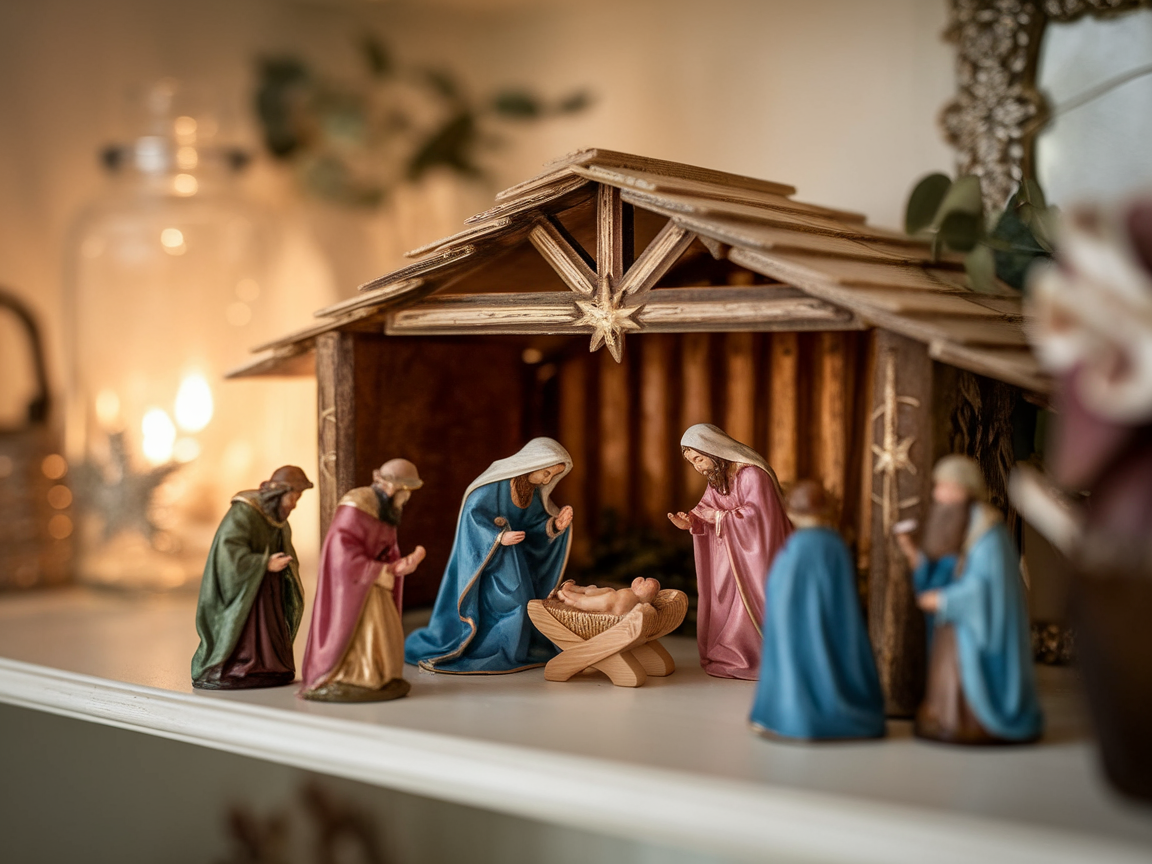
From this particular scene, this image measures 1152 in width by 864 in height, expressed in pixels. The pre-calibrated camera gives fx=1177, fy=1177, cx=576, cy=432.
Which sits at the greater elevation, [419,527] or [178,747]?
[419,527]

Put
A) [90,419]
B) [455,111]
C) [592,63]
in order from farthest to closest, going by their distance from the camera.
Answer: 1. [455,111]
2. [592,63]
3. [90,419]

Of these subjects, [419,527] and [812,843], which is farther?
[419,527]

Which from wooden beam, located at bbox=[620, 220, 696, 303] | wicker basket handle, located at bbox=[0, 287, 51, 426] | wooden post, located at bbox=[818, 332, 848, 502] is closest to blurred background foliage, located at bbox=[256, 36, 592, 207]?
wicker basket handle, located at bbox=[0, 287, 51, 426]

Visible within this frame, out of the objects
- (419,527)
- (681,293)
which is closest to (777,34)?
(681,293)

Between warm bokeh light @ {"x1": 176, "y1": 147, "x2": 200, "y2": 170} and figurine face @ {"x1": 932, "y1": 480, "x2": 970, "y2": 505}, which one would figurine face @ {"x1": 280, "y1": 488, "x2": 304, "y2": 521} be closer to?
figurine face @ {"x1": 932, "y1": 480, "x2": 970, "y2": 505}

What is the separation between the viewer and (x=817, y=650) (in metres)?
1.98

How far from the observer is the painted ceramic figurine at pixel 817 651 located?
1.98 metres

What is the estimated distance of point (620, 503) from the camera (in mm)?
3340

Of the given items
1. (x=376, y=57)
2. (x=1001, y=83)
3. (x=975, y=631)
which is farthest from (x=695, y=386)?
(x=376, y=57)

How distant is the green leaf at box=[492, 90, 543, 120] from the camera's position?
4090mm

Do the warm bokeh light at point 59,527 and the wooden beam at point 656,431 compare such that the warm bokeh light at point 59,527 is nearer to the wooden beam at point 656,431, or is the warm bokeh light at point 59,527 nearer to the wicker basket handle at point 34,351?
the wicker basket handle at point 34,351

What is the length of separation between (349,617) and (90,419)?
172 cm

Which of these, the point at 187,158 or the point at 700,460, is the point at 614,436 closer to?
the point at 700,460

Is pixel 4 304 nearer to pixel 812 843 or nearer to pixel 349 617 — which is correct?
pixel 349 617
